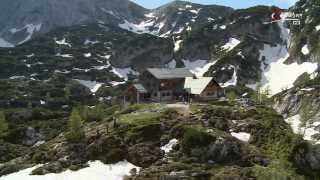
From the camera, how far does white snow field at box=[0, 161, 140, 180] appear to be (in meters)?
76.9

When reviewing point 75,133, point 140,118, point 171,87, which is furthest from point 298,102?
point 75,133

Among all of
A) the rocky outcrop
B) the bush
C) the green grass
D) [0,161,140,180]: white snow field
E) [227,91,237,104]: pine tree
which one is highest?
[227,91,237,104]: pine tree

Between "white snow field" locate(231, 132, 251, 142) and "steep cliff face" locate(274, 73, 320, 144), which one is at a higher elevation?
"steep cliff face" locate(274, 73, 320, 144)

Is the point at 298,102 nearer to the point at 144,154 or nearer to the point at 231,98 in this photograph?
the point at 231,98

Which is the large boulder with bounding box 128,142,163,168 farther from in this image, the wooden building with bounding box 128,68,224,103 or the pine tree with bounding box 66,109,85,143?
the wooden building with bounding box 128,68,224,103

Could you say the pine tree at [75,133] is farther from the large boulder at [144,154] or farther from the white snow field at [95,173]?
the large boulder at [144,154]

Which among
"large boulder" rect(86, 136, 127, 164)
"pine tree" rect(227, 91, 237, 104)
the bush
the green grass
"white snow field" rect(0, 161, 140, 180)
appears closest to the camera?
"white snow field" rect(0, 161, 140, 180)

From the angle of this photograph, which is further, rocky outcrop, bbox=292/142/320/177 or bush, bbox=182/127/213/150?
bush, bbox=182/127/213/150

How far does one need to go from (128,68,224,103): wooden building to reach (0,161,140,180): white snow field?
111 feet

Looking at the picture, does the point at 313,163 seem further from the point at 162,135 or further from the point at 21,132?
the point at 21,132

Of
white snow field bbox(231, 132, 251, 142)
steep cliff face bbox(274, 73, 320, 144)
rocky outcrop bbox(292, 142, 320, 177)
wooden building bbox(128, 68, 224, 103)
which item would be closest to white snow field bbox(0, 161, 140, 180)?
white snow field bbox(231, 132, 251, 142)

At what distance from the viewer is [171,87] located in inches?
4572

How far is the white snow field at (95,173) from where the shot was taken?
76.9m

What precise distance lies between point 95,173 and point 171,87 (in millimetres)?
41895
